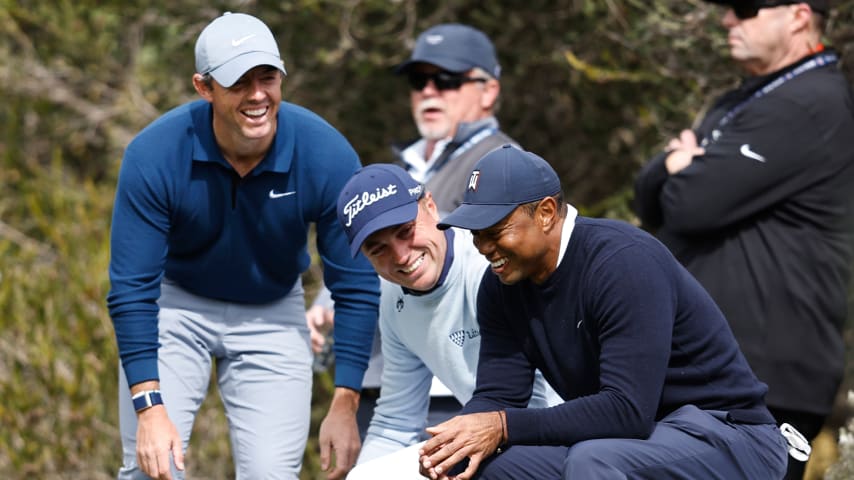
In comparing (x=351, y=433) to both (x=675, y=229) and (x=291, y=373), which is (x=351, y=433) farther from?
(x=675, y=229)

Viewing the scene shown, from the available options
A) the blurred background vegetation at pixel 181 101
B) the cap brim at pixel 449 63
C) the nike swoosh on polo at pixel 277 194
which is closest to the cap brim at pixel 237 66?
the nike swoosh on polo at pixel 277 194

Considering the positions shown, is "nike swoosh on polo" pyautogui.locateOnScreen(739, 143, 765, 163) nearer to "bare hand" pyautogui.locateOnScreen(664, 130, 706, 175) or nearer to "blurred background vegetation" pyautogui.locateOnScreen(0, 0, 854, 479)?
"bare hand" pyautogui.locateOnScreen(664, 130, 706, 175)

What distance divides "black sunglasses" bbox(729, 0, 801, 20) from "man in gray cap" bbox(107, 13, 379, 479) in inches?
59.1

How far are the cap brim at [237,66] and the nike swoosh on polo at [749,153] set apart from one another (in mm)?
1607

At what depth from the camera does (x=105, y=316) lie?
6547mm

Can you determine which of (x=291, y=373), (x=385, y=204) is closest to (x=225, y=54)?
(x=385, y=204)

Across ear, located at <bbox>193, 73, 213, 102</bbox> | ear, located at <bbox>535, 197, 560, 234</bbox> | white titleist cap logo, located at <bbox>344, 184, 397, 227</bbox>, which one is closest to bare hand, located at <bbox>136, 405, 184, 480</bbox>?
white titleist cap logo, located at <bbox>344, 184, 397, 227</bbox>

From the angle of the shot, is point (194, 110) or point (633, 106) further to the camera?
point (633, 106)

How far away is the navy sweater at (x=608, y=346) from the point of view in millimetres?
3252

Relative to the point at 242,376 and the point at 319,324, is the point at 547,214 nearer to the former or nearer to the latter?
the point at 242,376

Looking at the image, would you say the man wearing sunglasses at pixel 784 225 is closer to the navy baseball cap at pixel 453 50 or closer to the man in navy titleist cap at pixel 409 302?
the man in navy titleist cap at pixel 409 302

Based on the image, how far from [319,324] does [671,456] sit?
1961mm

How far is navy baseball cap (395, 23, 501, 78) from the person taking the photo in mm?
5188

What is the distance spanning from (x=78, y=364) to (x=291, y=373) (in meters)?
2.24
